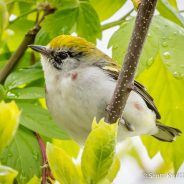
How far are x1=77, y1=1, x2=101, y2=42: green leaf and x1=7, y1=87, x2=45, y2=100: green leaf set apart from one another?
252 millimetres

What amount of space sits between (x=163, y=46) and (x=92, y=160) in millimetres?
663

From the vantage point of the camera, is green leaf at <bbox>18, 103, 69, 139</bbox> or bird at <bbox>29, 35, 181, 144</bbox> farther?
bird at <bbox>29, 35, 181, 144</bbox>

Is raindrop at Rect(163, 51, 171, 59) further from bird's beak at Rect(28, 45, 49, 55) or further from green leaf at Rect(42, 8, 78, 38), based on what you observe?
bird's beak at Rect(28, 45, 49, 55)

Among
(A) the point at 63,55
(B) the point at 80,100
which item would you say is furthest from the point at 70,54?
(B) the point at 80,100

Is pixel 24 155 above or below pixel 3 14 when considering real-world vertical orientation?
below

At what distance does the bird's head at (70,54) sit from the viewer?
2.12 metres

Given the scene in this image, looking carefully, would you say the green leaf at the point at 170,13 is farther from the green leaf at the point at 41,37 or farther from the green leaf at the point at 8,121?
the green leaf at the point at 8,121

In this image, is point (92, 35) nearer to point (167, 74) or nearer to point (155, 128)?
point (167, 74)

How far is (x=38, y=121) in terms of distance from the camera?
1.52 meters

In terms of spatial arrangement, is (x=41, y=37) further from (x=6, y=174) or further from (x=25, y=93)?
(x=6, y=174)

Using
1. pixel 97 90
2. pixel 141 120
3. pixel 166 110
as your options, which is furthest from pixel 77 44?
pixel 166 110

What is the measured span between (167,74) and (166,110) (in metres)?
0.13

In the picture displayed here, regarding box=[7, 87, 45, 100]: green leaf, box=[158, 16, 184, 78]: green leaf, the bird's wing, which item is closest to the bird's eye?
the bird's wing

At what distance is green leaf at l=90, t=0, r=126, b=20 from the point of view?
5.63 ft
